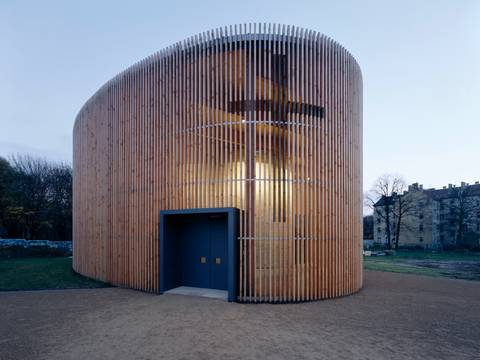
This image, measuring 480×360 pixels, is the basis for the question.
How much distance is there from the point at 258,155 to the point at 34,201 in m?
34.6

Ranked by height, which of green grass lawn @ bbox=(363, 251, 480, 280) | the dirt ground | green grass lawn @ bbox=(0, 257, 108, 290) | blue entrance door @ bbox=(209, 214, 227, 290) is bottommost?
green grass lawn @ bbox=(363, 251, 480, 280)

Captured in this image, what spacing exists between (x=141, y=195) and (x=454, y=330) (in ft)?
33.9

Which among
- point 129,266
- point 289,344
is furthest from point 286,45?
point 129,266

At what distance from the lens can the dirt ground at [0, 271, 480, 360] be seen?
5.73 meters

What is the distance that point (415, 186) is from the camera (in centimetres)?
5341

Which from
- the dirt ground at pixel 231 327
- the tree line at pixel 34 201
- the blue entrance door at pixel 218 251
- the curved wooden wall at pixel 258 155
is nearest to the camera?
the dirt ground at pixel 231 327

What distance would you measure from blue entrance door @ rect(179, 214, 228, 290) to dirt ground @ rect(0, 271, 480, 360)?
4.10 feet

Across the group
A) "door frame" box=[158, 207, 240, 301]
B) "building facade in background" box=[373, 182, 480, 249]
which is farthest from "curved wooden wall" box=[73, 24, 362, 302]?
"building facade in background" box=[373, 182, 480, 249]

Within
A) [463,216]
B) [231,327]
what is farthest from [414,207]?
[231,327]

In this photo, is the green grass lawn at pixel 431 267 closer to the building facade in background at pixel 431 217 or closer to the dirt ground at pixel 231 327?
the dirt ground at pixel 231 327

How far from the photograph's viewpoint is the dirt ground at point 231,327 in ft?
18.8

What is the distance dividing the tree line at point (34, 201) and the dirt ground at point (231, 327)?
27.6 metres

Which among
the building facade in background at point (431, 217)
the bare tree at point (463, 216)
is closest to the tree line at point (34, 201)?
the building facade in background at point (431, 217)

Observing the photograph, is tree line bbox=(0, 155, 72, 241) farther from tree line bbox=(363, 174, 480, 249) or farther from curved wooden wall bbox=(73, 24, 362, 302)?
tree line bbox=(363, 174, 480, 249)
